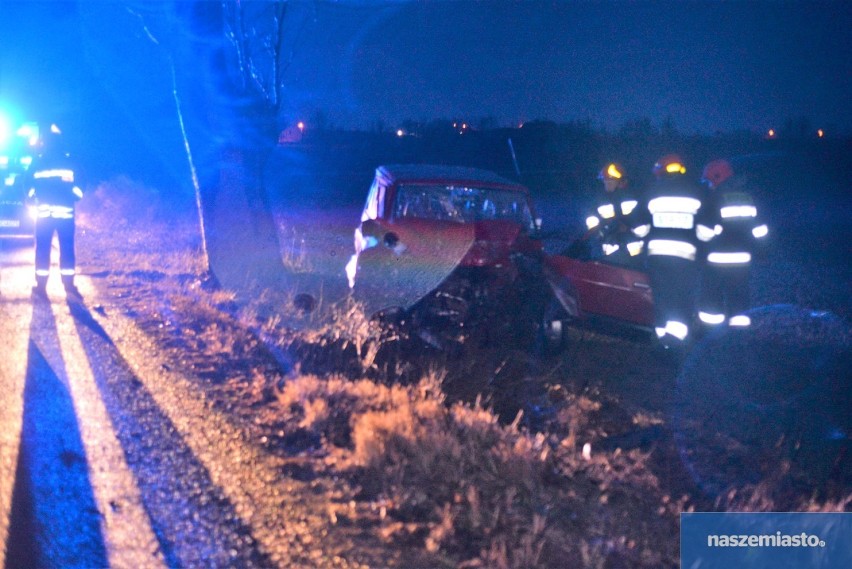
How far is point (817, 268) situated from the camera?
575 inches

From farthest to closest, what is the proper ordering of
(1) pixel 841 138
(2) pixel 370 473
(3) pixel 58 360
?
(1) pixel 841 138
(3) pixel 58 360
(2) pixel 370 473

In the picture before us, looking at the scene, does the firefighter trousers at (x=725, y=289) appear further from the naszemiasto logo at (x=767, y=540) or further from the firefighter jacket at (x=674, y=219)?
the naszemiasto logo at (x=767, y=540)

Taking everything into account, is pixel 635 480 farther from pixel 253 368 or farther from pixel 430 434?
pixel 253 368

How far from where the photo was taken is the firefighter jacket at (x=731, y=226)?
757 cm

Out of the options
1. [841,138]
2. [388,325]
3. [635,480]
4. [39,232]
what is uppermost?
[841,138]

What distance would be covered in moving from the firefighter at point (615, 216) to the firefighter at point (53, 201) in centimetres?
648

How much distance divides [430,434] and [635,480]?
130 centimetres

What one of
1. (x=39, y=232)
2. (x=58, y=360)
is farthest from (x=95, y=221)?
(x=58, y=360)

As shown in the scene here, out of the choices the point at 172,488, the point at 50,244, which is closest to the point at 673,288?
the point at 172,488

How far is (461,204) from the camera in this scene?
877cm

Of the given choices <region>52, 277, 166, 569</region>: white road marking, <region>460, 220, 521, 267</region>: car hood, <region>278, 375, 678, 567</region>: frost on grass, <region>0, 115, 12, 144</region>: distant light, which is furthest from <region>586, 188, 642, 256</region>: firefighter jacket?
<region>0, 115, 12, 144</region>: distant light

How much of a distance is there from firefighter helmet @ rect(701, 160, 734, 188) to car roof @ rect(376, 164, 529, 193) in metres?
2.09

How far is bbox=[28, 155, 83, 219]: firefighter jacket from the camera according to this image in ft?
34.3

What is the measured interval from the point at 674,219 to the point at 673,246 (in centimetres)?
26
